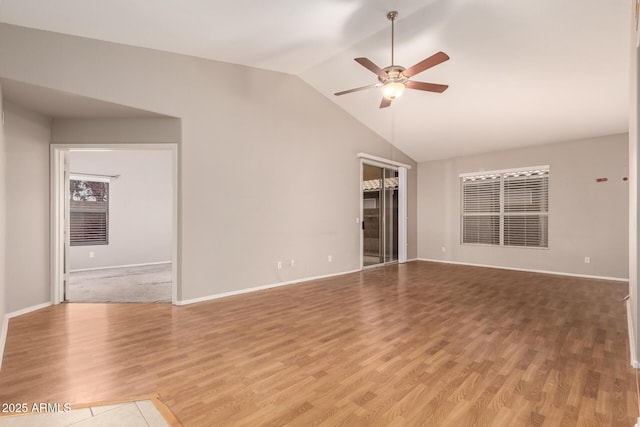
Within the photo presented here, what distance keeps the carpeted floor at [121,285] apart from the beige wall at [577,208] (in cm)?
663

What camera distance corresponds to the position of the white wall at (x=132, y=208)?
6945mm

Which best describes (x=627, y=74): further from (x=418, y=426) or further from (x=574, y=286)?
(x=418, y=426)

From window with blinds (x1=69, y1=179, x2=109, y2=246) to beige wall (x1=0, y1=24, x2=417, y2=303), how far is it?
354 centimetres

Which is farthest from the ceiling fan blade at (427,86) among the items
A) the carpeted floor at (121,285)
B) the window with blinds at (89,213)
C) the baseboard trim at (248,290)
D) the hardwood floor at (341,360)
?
the window with blinds at (89,213)

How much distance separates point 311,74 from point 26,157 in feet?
13.4

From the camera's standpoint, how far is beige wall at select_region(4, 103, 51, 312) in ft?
11.5

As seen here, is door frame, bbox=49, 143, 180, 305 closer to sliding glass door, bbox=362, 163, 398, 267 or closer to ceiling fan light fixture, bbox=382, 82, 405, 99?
ceiling fan light fixture, bbox=382, 82, 405, 99

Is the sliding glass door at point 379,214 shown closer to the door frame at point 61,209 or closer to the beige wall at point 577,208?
the beige wall at point 577,208

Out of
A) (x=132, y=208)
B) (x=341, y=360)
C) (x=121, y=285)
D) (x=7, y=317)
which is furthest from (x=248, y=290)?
(x=132, y=208)

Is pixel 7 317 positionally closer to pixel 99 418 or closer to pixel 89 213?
pixel 99 418

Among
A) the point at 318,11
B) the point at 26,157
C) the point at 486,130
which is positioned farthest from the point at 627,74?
the point at 26,157

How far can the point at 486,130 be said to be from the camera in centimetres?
607

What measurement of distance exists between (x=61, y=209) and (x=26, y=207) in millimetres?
394

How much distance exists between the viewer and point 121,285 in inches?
207
